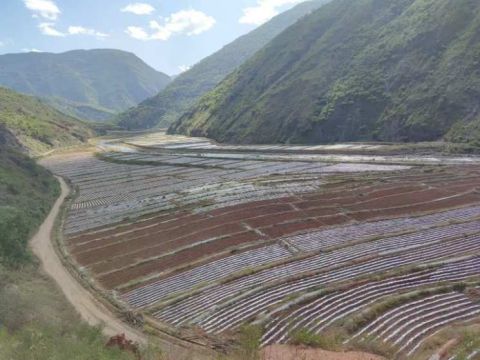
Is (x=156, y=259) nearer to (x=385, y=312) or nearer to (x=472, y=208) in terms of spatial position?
(x=385, y=312)

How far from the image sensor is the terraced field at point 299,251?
3291cm

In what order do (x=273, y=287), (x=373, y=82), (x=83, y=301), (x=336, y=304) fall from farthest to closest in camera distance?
(x=373, y=82)
(x=83, y=301)
(x=273, y=287)
(x=336, y=304)

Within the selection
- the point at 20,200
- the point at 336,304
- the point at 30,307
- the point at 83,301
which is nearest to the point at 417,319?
the point at 336,304

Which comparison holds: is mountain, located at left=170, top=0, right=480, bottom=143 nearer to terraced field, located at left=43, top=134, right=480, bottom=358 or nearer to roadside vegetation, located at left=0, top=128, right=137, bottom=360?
terraced field, located at left=43, top=134, right=480, bottom=358

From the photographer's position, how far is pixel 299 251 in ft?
156

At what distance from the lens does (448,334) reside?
1140 inches

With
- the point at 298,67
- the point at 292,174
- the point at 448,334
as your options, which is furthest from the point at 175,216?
the point at 298,67

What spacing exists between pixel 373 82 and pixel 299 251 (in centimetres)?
10563

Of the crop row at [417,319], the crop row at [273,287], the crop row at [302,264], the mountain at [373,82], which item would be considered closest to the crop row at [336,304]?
the crop row at [273,287]

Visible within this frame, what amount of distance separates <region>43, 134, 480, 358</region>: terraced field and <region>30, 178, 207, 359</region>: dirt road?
170 centimetres

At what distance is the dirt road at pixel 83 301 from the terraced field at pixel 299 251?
67.1 inches

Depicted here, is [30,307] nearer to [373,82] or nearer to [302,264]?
[302,264]

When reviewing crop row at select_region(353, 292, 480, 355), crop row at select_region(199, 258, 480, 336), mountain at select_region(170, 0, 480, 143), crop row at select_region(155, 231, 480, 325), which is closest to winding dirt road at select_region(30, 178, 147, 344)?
crop row at select_region(155, 231, 480, 325)

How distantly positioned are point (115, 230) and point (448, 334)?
4434cm
